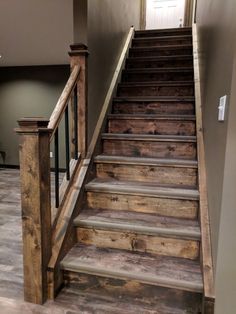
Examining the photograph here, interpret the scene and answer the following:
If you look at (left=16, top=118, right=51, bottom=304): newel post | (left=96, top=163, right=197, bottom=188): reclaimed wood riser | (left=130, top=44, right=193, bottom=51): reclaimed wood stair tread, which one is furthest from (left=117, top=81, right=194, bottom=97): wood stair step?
(left=16, top=118, right=51, bottom=304): newel post

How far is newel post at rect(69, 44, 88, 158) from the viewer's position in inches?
79.2

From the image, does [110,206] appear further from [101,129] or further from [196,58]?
[196,58]

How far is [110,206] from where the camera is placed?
1.99m

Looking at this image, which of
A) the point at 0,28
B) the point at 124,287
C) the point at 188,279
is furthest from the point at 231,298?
the point at 0,28

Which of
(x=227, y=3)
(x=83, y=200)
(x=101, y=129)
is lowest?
(x=83, y=200)

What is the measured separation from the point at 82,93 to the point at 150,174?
0.90 meters

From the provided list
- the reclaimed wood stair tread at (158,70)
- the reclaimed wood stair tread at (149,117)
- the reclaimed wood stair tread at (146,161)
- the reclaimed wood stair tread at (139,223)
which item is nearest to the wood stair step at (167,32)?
the reclaimed wood stair tread at (158,70)

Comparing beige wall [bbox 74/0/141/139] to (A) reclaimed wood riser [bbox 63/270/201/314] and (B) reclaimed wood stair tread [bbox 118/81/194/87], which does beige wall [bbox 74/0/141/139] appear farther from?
(A) reclaimed wood riser [bbox 63/270/201/314]

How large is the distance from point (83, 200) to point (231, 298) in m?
1.20

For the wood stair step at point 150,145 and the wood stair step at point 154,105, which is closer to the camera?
the wood stair step at point 150,145

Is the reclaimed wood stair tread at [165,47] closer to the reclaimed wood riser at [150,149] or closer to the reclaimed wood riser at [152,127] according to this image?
the reclaimed wood riser at [152,127]

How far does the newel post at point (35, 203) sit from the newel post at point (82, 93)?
2.25ft

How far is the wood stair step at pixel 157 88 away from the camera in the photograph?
3010mm

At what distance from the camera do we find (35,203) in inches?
55.1
